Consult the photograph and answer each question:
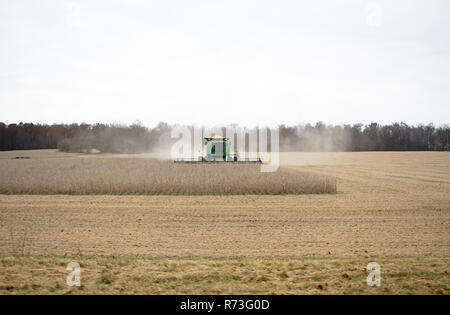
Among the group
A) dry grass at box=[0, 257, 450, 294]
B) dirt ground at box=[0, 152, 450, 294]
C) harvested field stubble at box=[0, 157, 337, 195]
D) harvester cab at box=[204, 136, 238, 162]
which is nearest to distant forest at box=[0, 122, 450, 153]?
harvester cab at box=[204, 136, 238, 162]

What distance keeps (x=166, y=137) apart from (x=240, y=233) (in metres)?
77.5

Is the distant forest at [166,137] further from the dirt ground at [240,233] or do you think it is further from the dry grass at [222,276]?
the dry grass at [222,276]

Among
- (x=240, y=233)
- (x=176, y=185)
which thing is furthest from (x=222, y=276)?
(x=176, y=185)

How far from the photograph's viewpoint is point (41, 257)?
7.81m

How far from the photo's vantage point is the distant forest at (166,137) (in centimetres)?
7669

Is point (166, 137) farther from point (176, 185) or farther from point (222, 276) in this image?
point (222, 276)

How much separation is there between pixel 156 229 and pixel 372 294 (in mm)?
6860

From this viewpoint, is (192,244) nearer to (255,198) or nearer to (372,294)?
(372,294)

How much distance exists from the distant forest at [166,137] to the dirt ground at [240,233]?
60613 mm

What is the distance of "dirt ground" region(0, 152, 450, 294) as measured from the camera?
Answer: 22.3 ft

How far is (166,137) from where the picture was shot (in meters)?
86.2

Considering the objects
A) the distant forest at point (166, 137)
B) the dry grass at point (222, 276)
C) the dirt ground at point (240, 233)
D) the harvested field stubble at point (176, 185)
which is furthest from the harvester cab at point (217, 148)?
the distant forest at point (166, 137)

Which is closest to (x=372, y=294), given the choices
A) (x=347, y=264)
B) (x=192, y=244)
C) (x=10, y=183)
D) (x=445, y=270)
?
(x=347, y=264)

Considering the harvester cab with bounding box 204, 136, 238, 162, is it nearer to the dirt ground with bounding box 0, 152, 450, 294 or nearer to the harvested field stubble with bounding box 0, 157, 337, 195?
the harvested field stubble with bounding box 0, 157, 337, 195
